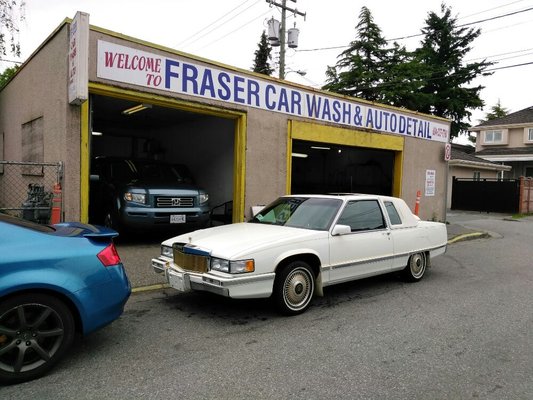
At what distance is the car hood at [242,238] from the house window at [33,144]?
5321 mm

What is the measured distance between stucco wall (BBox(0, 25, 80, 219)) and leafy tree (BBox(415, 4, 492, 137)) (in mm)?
30942

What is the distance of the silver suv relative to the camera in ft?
28.9

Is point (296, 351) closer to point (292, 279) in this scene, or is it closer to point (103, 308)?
point (292, 279)

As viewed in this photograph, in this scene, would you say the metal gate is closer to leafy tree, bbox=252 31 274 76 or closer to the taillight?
the taillight

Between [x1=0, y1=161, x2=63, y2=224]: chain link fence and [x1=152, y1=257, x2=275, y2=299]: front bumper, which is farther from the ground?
[x1=0, y1=161, x2=63, y2=224]: chain link fence

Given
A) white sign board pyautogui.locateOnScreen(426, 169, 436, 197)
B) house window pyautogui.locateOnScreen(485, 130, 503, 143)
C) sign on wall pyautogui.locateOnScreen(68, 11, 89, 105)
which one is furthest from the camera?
house window pyautogui.locateOnScreen(485, 130, 503, 143)

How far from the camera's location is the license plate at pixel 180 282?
16.0 ft

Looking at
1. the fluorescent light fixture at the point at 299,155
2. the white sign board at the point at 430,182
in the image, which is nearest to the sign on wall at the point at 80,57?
the white sign board at the point at 430,182

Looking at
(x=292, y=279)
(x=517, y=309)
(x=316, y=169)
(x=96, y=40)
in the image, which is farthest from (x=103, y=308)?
(x=316, y=169)

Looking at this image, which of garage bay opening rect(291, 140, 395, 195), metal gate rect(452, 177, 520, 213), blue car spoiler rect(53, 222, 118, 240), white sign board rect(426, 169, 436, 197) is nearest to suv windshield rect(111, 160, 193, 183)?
blue car spoiler rect(53, 222, 118, 240)

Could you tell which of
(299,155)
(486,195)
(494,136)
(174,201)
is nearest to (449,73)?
(494,136)

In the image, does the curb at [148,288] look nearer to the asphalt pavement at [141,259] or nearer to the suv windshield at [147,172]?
the asphalt pavement at [141,259]

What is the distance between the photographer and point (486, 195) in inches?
949

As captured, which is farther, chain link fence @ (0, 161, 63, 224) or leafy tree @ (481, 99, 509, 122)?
leafy tree @ (481, 99, 509, 122)
